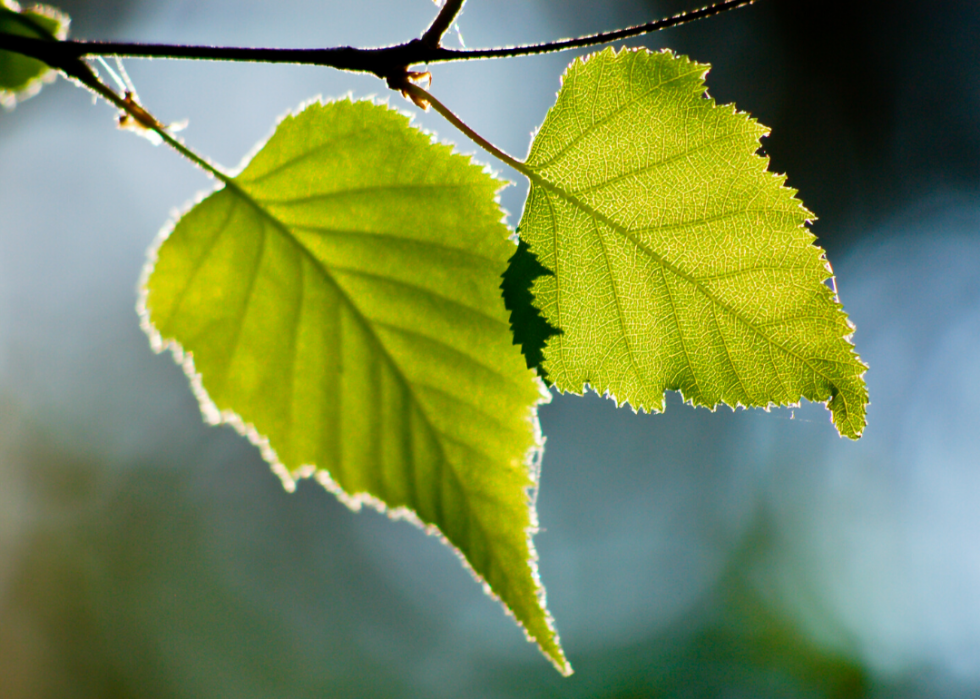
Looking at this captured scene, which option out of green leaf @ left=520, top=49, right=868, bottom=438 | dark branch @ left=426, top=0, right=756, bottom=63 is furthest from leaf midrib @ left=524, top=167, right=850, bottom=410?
dark branch @ left=426, top=0, right=756, bottom=63

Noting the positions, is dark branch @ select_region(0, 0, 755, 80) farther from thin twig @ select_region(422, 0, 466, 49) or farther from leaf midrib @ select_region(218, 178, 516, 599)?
leaf midrib @ select_region(218, 178, 516, 599)

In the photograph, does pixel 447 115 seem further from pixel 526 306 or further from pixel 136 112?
pixel 136 112

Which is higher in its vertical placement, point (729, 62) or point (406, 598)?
point (729, 62)

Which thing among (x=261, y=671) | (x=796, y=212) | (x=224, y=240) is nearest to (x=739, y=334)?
(x=796, y=212)

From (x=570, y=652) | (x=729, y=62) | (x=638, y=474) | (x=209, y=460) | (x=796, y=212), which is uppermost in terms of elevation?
(x=729, y=62)

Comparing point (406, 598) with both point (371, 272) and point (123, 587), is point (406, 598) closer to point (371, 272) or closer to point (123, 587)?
point (123, 587)

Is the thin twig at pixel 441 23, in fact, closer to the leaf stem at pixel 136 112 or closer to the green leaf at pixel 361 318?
the green leaf at pixel 361 318
